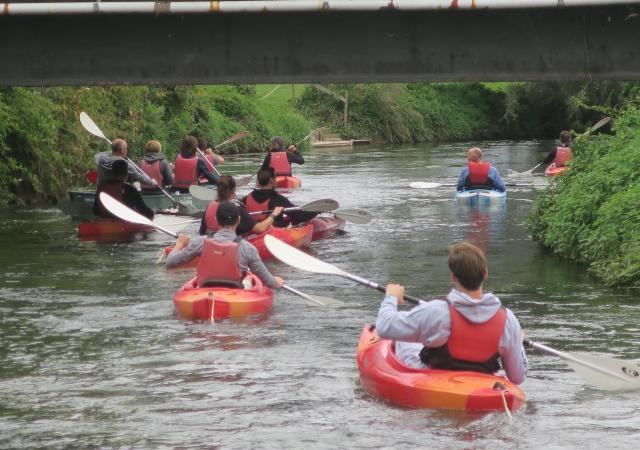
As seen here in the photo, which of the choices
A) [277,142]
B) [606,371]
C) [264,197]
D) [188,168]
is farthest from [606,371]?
[277,142]

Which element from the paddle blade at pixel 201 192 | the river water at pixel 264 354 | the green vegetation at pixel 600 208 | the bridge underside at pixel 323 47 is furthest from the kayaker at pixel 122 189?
the green vegetation at pixel 600 208

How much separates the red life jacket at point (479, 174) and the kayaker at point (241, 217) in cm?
781

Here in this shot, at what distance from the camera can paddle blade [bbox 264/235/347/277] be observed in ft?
33.2

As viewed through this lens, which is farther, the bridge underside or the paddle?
the bridge underside

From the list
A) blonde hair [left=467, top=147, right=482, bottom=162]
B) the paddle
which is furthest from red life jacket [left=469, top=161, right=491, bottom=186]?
the paddle

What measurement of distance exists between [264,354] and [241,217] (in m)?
4.03

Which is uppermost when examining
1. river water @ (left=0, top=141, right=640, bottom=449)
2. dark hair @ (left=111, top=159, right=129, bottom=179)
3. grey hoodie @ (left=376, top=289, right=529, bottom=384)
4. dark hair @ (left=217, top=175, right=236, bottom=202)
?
dark hair @ (left=217, top=175, right=236, bottom=202)

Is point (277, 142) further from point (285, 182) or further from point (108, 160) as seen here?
point (108, 160)

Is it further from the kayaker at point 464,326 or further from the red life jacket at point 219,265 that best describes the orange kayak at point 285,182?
the kayaker at point 464,326

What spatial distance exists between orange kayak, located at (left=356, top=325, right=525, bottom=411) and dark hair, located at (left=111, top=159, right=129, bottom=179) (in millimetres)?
9597

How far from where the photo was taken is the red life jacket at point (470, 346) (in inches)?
303

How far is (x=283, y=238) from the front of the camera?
622 inches

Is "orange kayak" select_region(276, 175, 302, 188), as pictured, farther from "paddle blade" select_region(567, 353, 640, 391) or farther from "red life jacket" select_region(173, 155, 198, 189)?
"paddle blade" select_region(567, 353, 640, 391)

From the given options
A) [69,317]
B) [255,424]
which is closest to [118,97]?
[69,317]
